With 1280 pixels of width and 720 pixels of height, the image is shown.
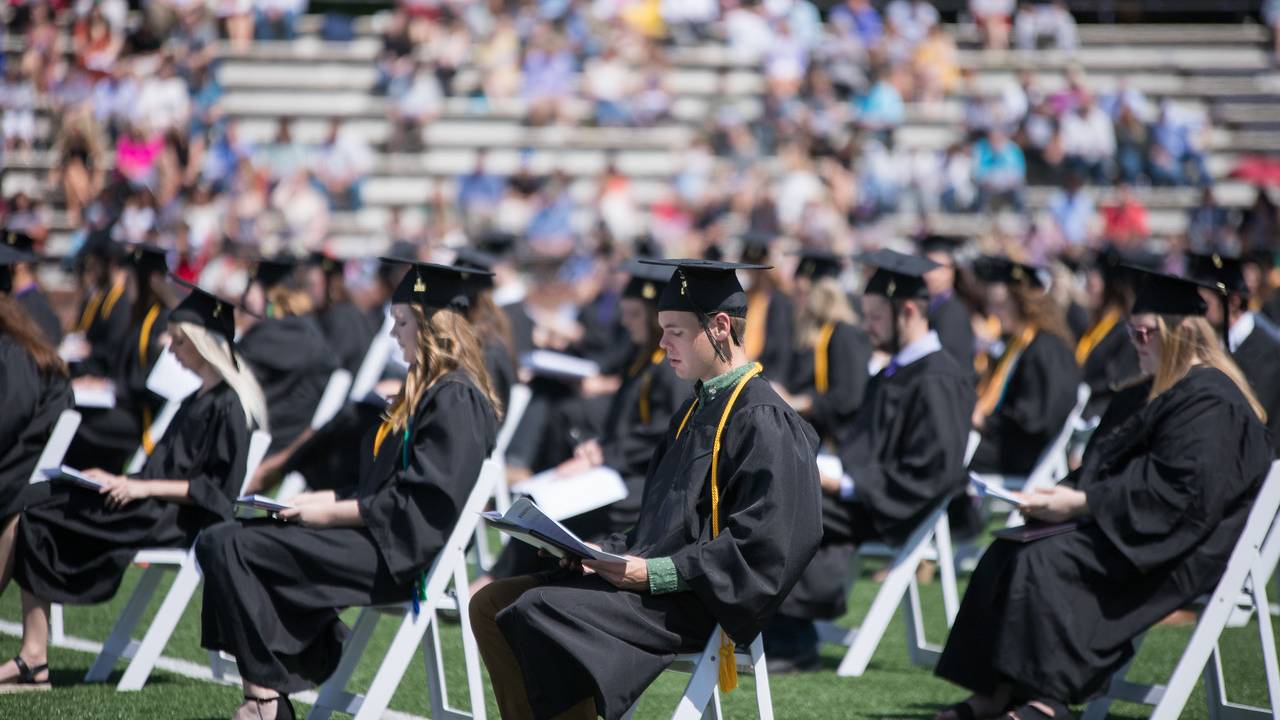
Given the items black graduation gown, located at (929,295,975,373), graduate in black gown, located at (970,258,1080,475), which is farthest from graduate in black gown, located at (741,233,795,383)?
graduate in black gown, located at (970,258,1080,475)

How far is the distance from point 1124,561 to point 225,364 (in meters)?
3.33

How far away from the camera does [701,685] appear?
12.9 feet

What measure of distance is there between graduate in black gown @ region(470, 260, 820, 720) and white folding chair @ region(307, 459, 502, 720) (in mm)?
505

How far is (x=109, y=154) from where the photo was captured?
56.3 ft

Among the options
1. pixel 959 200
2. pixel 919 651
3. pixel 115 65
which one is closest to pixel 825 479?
pixel 919 651

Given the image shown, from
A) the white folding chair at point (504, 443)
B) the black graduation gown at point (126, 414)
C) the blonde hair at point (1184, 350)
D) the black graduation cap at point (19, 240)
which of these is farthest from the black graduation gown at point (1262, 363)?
the black graduation cap at point (19, 240)

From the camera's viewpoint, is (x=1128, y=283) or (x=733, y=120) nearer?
(x=1128, y=283)

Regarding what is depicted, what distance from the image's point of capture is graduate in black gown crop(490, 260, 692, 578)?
6.65 meters

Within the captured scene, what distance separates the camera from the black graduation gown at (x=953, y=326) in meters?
8.51

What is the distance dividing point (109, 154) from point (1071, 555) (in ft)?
48.4

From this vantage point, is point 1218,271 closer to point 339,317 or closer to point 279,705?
point 279,705

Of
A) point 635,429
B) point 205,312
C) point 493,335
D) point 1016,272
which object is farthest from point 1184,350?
point 493,335

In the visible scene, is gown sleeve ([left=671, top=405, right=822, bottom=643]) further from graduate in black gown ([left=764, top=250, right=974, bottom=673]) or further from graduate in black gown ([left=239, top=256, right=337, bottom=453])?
graduate in black gown ([left=239, top=256, right=337, bottom=453])

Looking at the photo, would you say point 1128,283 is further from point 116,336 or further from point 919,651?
point 116,336
